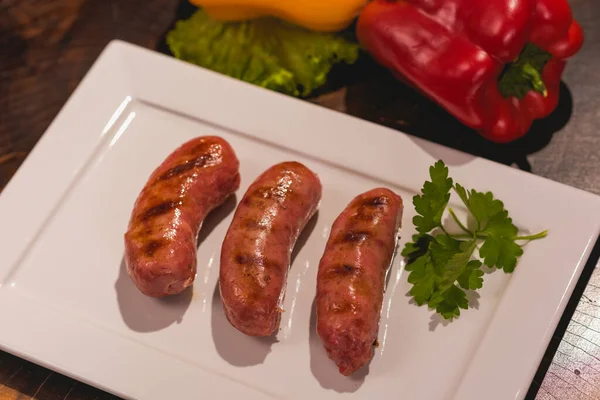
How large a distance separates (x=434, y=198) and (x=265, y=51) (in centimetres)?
135

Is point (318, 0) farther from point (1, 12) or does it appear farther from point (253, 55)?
point (1, 12)

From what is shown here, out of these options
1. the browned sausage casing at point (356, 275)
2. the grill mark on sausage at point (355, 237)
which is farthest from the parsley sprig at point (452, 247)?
the grill mark on sausage at point (355, 237)

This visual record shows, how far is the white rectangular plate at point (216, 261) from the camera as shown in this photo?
2.77 m

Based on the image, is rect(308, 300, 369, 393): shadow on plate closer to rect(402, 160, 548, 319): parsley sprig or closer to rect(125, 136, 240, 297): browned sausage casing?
rect(402, 160, 548, 319): parsley sprig

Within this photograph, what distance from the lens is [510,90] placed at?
11.2 ft

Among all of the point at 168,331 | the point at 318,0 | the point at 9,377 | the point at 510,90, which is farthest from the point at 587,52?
the point at 9,377

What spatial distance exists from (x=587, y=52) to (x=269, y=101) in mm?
1738

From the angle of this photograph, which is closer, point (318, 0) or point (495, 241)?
point (495, 241)

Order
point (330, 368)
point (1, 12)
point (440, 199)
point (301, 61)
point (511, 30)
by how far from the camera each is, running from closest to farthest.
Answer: point (330, 368), point (440, 199), point (511, 30), point (301, 61), point (1, 12)

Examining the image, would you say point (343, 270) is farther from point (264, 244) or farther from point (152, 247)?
point (152, 247)

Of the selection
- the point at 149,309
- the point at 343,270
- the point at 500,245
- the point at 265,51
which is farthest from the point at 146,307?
the point at 265,51

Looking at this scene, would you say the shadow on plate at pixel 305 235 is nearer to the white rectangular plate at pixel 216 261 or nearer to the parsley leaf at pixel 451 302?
the white rectangular plate at pixel 216 261

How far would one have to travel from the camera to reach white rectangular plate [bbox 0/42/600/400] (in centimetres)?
277

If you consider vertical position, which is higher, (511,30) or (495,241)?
(511,30)
